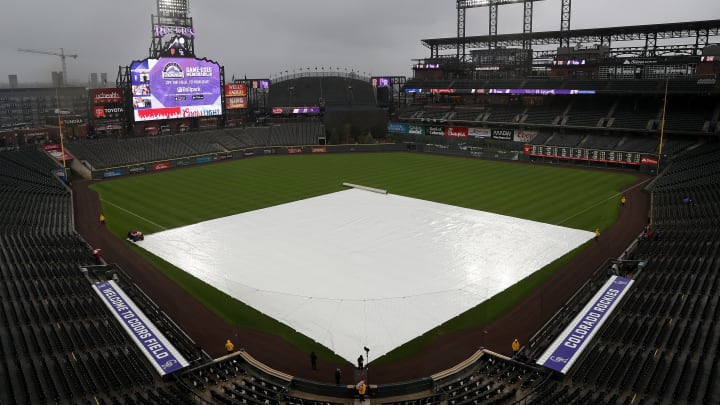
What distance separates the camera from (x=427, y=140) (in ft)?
249

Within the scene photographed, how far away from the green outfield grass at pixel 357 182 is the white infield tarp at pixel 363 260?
0.73 m

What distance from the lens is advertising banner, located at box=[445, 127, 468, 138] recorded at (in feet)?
258

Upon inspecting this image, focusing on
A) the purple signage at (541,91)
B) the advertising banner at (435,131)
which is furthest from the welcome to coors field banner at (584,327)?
the advertising banner at (435,131)

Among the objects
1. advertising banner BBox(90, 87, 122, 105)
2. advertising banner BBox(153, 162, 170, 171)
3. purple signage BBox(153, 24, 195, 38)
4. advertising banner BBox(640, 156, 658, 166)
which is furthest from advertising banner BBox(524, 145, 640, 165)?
advertising banner BBox(90, 87, 122, 105)

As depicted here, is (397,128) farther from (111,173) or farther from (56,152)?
(56,152)

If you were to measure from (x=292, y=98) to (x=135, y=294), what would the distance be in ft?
228

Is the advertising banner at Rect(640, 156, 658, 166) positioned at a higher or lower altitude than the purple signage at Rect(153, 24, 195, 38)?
lower

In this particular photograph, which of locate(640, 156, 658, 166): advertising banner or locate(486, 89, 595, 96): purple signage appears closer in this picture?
locate(640, 156, 658, 166): advertising banner

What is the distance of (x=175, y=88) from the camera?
211 feet

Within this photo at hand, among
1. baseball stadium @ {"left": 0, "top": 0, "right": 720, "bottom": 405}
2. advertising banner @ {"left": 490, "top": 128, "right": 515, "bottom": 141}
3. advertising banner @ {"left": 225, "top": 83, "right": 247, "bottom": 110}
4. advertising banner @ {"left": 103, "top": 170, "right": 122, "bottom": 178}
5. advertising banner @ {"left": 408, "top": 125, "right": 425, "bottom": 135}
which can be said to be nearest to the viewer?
baseball stadium @ {"left": 0, "top": 0, "right": 720, "bottom": 405}

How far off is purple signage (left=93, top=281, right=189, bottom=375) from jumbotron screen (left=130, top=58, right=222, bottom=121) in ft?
145

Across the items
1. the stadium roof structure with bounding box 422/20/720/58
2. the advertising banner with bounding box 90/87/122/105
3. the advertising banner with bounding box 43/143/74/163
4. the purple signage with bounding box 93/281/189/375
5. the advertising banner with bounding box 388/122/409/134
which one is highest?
the stadium roof structure with bounding box 422/20/720/58

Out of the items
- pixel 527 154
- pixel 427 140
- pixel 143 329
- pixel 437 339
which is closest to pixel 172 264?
pixel 143 329

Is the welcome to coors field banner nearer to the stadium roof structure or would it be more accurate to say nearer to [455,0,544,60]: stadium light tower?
the stadium roof structure
